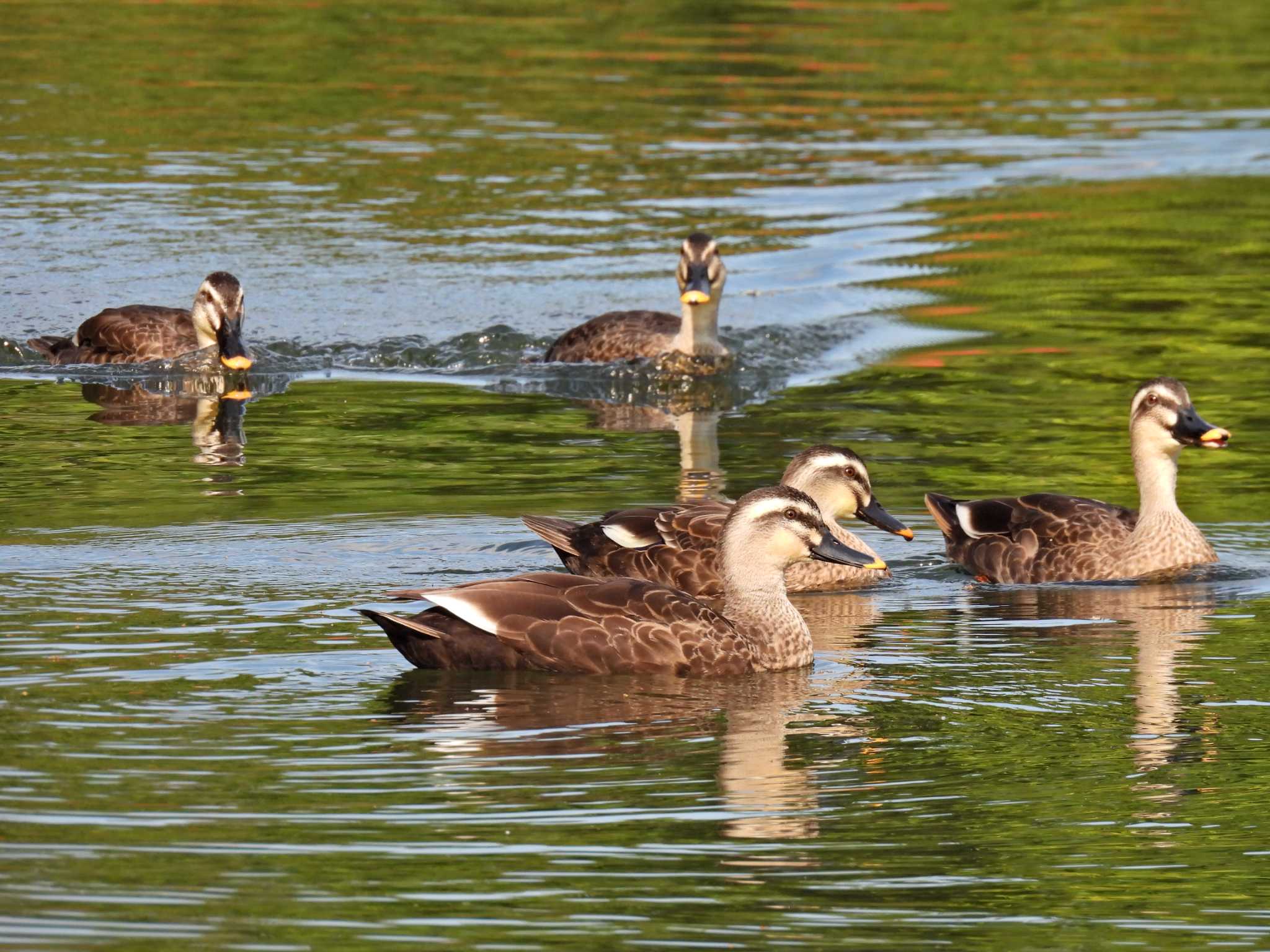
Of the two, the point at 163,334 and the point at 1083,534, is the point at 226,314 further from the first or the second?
the point at 1083,534

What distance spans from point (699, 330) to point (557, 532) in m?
7.09

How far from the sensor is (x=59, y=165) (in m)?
27.7

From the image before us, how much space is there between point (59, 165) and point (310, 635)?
1776cm

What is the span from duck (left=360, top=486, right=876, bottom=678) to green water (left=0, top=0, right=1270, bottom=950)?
13cm

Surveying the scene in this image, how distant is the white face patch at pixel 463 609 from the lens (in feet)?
34.5

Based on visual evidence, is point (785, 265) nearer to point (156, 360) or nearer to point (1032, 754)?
point (156, 360)

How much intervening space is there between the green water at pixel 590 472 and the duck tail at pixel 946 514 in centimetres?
23

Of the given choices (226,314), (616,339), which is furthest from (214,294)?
(616,339)

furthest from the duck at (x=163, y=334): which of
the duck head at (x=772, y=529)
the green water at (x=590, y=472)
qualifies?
the duck head at (x=772, y=529)

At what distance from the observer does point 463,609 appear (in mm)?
10562

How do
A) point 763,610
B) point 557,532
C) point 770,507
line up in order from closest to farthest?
point 763,610
point 770,507
point 557,532

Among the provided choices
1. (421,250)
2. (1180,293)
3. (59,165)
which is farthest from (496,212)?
(1180,293)

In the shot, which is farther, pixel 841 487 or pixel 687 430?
pixel 687 430

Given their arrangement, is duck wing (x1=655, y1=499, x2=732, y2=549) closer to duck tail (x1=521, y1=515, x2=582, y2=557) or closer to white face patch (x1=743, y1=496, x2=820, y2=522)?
duck tail (x1=521, y1=515, x2=582, y2=557)
